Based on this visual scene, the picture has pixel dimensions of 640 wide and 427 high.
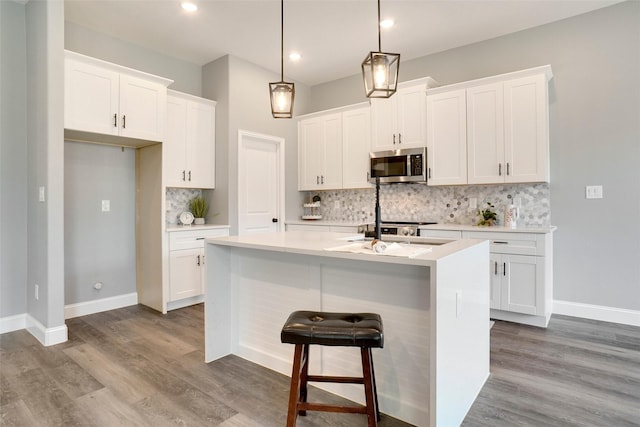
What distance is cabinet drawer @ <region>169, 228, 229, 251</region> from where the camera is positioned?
149 inches

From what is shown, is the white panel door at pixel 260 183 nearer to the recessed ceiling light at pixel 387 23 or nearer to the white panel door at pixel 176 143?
the white panel door at pixel 176 143

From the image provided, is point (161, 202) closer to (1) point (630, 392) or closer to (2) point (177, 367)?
(2) point (177, 367)

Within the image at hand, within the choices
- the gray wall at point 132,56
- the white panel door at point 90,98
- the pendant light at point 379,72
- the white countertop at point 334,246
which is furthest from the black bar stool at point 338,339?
the gray wall at point 132,56

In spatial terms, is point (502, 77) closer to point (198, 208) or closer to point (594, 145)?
point (594, 145)

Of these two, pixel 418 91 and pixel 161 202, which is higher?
pixel 418 91

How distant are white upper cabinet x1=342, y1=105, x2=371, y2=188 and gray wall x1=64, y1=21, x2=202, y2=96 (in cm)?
205

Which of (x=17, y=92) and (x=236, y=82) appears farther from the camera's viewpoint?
(x=236, y=82)

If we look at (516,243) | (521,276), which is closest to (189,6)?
(516,243)

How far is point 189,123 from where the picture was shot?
4195 mm

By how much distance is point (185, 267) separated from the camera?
12.8ft

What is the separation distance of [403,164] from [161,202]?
2746 mm

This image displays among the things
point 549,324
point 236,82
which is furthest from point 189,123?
point 549,324

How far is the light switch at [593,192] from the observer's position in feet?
11.1

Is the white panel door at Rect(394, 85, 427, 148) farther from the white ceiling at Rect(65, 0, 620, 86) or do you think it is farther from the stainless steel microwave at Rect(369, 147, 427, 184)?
the white ceiling at Rect(65, 0, 620, 86)
